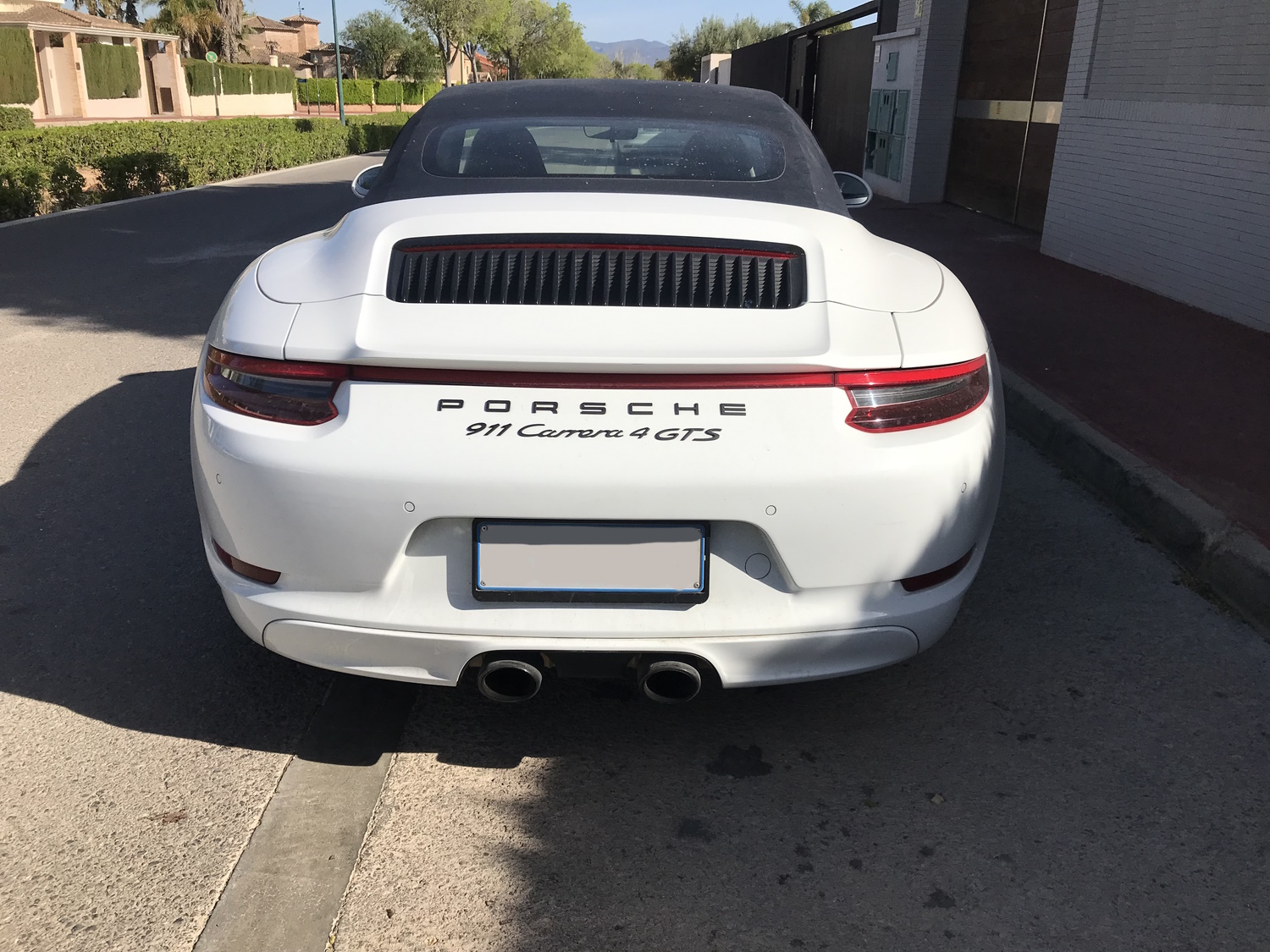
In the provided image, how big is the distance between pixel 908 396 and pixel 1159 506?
233cm

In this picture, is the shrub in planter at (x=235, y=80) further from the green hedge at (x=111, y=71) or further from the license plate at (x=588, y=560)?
the license plate at (x=588, y=560)

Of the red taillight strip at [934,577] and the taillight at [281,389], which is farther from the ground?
the taillight at [281,389]

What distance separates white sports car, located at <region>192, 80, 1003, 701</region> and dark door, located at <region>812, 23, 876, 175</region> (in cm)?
1813

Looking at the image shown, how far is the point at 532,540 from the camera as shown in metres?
2.31

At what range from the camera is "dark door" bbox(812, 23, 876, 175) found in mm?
20625

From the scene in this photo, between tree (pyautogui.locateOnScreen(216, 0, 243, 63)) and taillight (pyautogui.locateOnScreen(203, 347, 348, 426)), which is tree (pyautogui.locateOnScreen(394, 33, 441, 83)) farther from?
taillight (pyautogui.locateOnScreen(203, 347, 348, 426))

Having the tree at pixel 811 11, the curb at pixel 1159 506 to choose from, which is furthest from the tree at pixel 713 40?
the curb at pixel 1159 506

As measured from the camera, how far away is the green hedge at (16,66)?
42594 mm

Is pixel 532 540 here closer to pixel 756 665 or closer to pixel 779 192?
pixel 756 665

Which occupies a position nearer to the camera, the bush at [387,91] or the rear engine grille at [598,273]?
the rear engine grille at [598,273]

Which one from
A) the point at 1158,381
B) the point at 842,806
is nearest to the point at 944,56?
the point at 1158,381

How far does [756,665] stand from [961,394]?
754 mm

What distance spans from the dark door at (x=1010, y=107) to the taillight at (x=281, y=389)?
11113mm

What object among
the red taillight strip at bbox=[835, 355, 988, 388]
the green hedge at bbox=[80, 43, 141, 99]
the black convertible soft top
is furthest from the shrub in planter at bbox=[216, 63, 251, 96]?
the red taillight strip at bbox=[835, 355, 988, 388]
